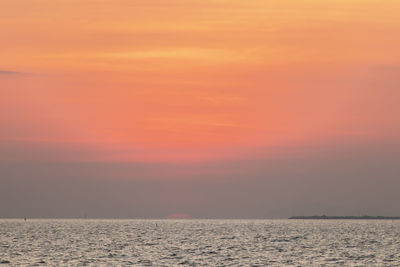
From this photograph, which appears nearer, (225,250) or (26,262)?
(26,262)

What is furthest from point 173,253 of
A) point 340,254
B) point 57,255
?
point 340,254

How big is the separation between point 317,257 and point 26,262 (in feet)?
155

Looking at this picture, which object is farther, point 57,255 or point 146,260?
point 57,255

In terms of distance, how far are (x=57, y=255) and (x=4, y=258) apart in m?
10.0

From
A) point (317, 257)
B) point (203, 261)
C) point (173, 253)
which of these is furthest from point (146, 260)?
point (317, 257)

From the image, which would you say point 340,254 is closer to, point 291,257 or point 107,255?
point 291,257

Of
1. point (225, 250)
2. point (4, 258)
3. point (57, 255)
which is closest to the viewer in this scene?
point (4, 258)

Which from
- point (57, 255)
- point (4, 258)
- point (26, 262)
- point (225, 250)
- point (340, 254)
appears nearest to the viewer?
point (26, 262)

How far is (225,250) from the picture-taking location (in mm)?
138250

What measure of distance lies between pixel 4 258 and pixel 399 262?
60.9 meters

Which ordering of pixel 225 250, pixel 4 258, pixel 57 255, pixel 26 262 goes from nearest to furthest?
1. pixel 26 262
2. pixel 4 258
3. pixel 57 255
4. pixel 225 250

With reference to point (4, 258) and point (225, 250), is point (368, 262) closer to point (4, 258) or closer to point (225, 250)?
point (225, 250)

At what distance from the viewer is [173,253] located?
12825cm

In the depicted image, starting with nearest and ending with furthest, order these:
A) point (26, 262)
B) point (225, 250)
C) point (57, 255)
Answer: point (26, 262) → point (57, 255) → point (225, 250)
